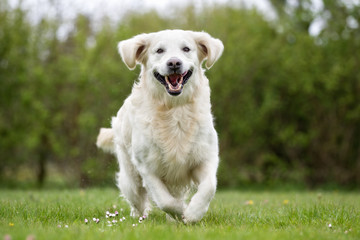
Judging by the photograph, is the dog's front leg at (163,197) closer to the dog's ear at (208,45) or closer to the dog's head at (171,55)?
the dog's head at (171,55)

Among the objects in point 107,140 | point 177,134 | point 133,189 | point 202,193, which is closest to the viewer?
point 202,193

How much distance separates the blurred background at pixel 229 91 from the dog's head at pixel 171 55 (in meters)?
6.58

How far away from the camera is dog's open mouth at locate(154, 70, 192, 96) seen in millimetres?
4141

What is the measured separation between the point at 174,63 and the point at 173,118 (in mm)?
523

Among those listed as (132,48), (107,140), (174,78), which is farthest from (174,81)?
(107,140)

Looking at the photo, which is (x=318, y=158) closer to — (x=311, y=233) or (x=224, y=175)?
(x=224, y=175)

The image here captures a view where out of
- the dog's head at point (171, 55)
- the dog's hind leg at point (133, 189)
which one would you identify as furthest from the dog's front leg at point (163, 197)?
the dog's head at point (171, 55)

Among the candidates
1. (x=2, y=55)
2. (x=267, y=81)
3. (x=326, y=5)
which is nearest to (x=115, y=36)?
(x=2, y=55)

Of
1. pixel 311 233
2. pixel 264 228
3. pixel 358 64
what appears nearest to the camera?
pixel 311 233

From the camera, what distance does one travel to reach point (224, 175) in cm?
1185

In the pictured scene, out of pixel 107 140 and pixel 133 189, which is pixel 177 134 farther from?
pixel 107 140

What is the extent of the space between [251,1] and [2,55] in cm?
696

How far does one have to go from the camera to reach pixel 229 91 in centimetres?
1174

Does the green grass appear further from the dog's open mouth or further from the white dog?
the dog's open mouth
